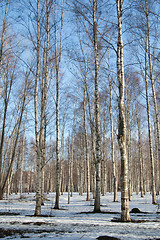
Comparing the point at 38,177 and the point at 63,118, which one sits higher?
the point at 63,118

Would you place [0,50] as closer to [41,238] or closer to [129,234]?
[41,238]

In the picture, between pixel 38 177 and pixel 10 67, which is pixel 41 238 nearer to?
pixel 38 177

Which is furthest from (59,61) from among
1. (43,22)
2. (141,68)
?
(141,68)

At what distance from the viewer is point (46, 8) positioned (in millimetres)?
9664

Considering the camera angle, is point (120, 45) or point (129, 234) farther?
point (120, 45)

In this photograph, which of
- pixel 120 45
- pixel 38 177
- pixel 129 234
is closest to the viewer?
pixel 129 234

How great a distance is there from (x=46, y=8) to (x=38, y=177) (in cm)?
801

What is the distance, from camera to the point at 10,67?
40.4 ft

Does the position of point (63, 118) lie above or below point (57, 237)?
above

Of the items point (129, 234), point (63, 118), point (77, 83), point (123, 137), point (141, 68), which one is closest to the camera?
point (129, 234)

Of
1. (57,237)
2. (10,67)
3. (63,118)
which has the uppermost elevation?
(10,67)

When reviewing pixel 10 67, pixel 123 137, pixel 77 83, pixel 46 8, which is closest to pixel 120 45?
pixel 123 137

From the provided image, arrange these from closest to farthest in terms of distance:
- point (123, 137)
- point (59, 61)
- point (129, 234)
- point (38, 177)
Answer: point (129, 234), point (123, 137), point (38, 177), point (59, 61)

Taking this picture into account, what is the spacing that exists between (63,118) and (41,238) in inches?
707
